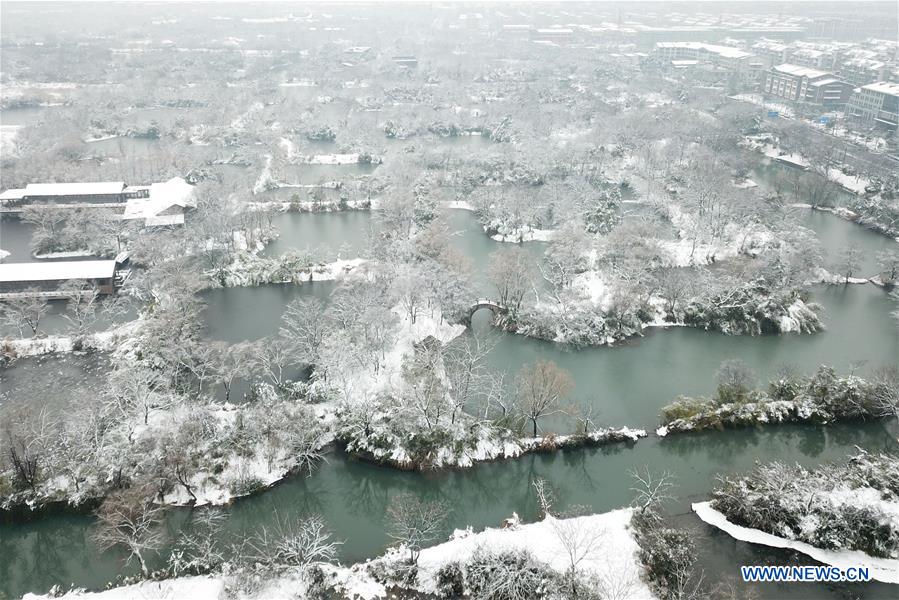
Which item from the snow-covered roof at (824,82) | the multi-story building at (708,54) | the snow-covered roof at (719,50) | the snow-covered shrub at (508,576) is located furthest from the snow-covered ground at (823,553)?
the snow-covered roof at (719,50)

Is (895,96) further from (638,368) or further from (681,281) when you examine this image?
(638,368)

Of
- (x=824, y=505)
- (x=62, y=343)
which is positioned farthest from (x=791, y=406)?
(x=62, y=343)

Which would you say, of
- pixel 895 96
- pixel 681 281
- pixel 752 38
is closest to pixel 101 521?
pixel 681 281

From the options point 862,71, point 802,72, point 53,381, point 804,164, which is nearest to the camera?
point 53,381

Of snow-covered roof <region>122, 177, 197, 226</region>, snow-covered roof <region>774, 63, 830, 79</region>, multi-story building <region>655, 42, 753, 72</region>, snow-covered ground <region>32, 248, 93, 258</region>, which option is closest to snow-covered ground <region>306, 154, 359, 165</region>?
snow-covered roof <region>122, 177, 197, 226</region>

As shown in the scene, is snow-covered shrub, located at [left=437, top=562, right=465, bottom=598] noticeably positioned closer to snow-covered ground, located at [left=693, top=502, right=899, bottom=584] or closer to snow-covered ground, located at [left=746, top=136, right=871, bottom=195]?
snow-covered ground, located at [left=693, top=502, right=899, bottom=584]

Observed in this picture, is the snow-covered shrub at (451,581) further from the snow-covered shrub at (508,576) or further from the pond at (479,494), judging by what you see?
the pond at (479,494)

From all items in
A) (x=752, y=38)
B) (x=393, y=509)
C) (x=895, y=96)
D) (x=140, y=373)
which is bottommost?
(x=393, y=509)

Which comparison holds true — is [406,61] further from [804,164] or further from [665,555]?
[665,555]
